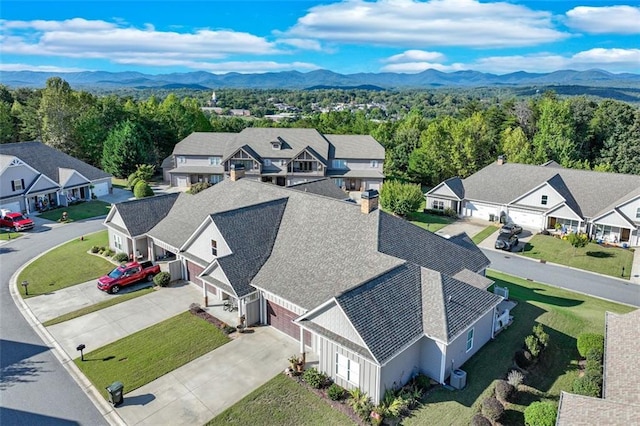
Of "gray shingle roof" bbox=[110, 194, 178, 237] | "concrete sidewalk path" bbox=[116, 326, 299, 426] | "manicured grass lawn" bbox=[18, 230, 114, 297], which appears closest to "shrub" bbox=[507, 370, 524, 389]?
"concrete sidewalk path" bbox=[116, 326, 299, 426]

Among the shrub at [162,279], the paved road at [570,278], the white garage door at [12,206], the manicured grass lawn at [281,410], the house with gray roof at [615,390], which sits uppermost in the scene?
the white garage door at [12,206]

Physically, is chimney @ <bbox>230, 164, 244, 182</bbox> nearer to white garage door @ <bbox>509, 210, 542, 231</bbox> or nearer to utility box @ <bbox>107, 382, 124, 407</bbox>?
utility box @ <bbox>107, 382, 124, 407</bbox>

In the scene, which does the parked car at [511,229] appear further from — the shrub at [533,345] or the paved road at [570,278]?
the shrub at [533,345]

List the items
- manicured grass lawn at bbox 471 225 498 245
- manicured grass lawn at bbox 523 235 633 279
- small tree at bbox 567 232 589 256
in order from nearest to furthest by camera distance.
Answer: manicured grass lawn at bbox 523 235 633 279, small tree at bbox 567 232 589 256, manicured grass lawn at bbox 471 225 498 245

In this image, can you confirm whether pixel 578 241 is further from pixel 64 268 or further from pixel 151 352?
pixel 64 268

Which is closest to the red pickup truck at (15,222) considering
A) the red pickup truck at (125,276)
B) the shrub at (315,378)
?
the red pickup truck at (125,276)

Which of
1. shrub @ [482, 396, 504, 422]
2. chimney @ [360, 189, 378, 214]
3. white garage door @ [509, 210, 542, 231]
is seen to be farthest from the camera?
white garage door @ [509, 210, 542, 231]

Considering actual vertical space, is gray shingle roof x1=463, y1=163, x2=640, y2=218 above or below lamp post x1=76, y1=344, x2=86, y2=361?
above
